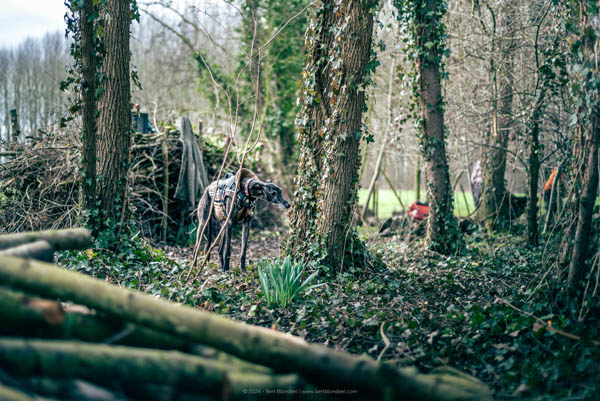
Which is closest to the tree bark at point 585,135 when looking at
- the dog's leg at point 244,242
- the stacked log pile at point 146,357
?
the stacked log pile at point 146,357

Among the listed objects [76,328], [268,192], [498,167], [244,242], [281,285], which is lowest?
[281,285]

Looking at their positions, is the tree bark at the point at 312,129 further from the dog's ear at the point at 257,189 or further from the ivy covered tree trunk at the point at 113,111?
the ivy covered tree trunk at the point at 113,111

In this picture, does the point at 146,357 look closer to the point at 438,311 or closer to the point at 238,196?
the point at 438,311

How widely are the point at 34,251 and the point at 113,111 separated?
4.45m

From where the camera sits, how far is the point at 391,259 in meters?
8.34

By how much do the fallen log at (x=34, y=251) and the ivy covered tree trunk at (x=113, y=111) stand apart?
157 inches

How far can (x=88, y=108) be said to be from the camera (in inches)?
249

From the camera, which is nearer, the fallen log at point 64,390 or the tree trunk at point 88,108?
the fallen log at point 64,390

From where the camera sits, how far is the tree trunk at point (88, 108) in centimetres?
605

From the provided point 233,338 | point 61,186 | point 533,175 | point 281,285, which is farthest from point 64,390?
point 533,175

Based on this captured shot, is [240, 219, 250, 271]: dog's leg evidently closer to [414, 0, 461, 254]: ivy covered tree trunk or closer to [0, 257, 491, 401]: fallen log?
[414, 0, 461, 254]: ivy covered tree trunk

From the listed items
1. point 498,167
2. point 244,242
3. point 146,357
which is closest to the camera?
point 146,357

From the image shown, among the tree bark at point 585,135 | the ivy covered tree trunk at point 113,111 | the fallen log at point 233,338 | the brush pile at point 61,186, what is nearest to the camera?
the fallen log at point 233,338

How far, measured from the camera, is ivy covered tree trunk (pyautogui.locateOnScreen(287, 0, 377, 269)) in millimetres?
6141
